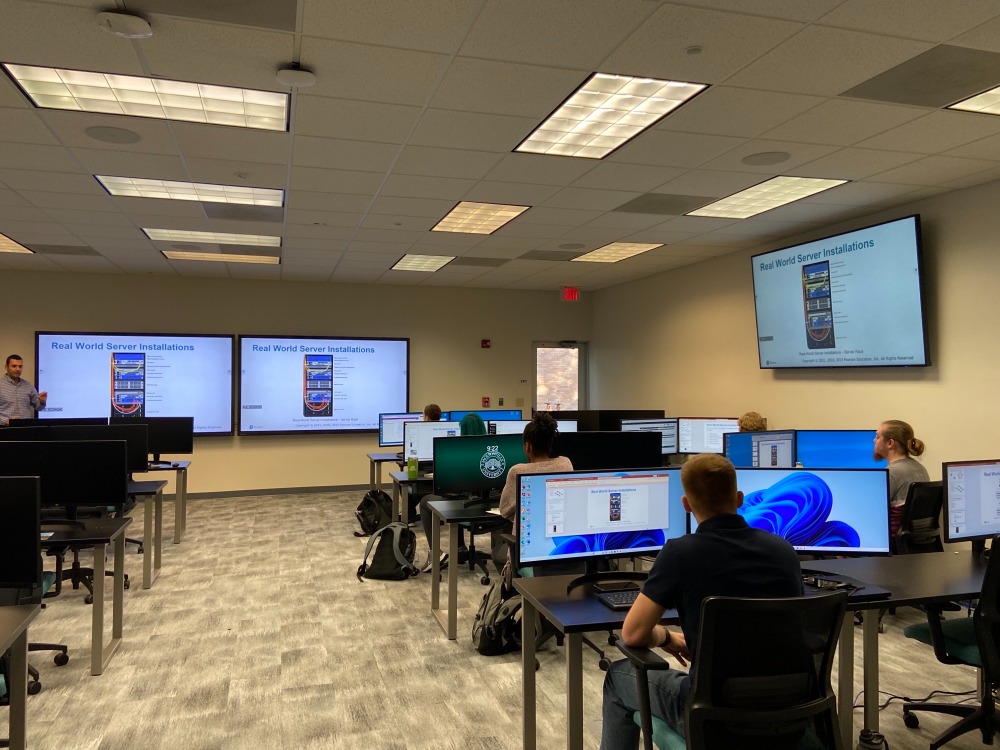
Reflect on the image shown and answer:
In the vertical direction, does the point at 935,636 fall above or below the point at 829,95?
below

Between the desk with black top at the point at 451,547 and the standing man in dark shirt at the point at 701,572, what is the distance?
1.95m

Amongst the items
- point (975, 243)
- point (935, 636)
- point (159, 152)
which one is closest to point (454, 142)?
point (159, 152)

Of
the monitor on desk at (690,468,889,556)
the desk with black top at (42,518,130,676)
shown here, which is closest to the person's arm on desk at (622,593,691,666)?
the monitor on desk at (690,468,889,556)

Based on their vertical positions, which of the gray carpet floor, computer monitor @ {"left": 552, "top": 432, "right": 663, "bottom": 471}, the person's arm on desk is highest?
computer monitor @ {"left": 552, "top": 432, "right": 663, "bottom": 471}

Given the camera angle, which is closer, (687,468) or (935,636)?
(687,468)

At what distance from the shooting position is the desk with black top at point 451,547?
12.3ft

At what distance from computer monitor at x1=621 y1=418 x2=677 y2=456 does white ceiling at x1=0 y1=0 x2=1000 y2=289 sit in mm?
1748

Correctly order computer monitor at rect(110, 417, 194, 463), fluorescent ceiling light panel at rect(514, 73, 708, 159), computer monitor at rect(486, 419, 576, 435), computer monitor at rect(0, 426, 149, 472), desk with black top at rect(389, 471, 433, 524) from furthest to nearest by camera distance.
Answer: computer monitor at rect(486, 419, 576, 435)
computer monitor at rect(110, 417, 194, 463)
desk with black top at rect(389, 471, 433, 524)
computer monitor at rect(0, 426, 149, 472)
fluorescent ceiling light panel at rect(514, 73, 708, 159)

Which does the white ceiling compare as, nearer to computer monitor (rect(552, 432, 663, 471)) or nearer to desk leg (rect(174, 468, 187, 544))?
computer monitor (rect(552, 432, 663, 471))

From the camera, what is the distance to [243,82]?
296cm

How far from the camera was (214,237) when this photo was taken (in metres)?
6.27

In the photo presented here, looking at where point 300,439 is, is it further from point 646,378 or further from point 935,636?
point 935,636

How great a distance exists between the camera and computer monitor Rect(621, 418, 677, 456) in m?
6.15

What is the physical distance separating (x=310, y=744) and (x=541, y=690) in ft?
3.47
